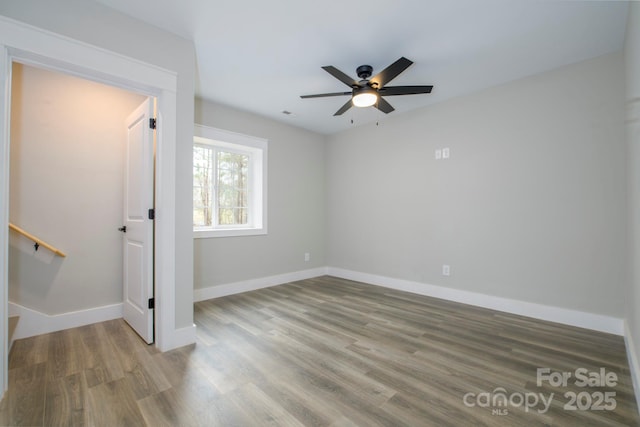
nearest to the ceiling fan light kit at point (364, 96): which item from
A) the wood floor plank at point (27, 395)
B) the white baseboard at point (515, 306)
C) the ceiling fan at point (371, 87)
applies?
the ceiling fan at point (371, 87)

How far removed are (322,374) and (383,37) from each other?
273 cm

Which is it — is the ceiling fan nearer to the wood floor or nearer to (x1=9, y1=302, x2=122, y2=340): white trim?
the wood floor

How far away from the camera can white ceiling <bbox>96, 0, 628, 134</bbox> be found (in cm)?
206

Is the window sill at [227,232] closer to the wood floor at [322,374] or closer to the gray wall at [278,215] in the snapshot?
the gray wall at [278,215]

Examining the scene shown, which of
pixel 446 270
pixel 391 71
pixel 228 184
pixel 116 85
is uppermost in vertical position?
pixel 391 71

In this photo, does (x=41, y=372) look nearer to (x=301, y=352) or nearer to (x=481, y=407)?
(x=301, y=352)

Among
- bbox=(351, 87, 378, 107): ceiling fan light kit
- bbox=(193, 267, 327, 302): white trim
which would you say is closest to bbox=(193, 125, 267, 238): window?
bbox=(193, 267, 327, 302): white trim

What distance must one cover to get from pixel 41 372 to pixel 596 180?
4.90 metres

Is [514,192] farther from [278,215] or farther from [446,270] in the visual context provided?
[278,215]

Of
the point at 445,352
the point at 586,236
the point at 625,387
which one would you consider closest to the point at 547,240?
the point at 586,236

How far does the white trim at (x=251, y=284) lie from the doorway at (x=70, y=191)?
911 millimetres

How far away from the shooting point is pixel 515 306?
3133mm

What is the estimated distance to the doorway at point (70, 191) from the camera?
252cm

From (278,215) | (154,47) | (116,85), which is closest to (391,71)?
(154,47)
